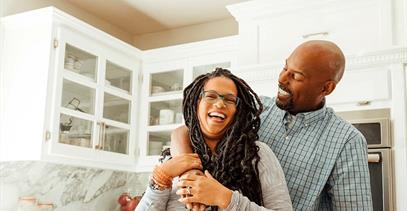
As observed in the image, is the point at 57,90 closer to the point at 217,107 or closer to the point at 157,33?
the point at 157,33

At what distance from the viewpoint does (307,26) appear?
246 centimetres

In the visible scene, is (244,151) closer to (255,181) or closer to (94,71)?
(255,181)

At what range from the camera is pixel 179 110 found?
122 inches

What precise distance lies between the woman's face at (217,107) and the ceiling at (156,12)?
2108 mm

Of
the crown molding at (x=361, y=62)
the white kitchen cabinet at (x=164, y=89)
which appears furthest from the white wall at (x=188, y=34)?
the crown molding at (x=361, y=62)

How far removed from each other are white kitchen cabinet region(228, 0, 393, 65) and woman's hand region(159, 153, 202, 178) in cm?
143

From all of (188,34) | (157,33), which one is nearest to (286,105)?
(188,34)

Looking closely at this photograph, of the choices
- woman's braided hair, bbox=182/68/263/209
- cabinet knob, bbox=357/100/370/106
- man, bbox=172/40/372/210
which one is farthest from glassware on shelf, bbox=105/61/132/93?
woman's braided hair, bbox=182/68/263/209

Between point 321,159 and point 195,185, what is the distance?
1.30 feet

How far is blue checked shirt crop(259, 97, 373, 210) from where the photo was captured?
1.17 metres

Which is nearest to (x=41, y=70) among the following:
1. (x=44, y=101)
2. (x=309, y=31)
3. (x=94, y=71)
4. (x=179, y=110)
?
(x=44, y=101)

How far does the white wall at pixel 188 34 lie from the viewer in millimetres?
3410

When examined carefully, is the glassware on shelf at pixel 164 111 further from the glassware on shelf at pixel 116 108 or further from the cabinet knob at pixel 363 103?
the cabinet knob at pixel 363 103

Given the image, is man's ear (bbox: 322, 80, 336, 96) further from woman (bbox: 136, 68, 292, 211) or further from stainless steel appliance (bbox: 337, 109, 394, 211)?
stainless steel appliance (bbox: 337, 109, 394, 211)
